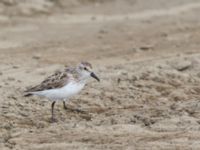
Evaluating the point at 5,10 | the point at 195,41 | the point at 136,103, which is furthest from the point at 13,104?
the point at 5,10

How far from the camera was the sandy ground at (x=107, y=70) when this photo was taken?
10.6m

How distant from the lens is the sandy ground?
1058 cm

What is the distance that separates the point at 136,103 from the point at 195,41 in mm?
5098

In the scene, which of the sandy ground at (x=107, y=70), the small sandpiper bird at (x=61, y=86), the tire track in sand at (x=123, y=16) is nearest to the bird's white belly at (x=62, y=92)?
the small sandpiper bird at (x=61, y=86)

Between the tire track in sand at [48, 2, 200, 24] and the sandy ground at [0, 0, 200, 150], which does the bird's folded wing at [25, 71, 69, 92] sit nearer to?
the sandy ground at [0, 0, 200, 150]

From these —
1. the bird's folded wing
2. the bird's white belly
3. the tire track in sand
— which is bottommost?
the bird's white belly

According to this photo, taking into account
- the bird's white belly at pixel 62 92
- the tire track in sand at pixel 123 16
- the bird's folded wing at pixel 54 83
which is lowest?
the bird's white belly at pixel 62 92

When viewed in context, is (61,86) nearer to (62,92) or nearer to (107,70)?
(62,92)

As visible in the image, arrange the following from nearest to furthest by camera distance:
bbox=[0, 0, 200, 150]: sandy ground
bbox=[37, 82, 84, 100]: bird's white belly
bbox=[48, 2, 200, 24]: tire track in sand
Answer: bbox=[0, 0, 200, 150]: sandy ground, bbox=[37, 82, 84, 100]: bird's white belly, bbox=[48, 2, 200, 24]: tire track in sand

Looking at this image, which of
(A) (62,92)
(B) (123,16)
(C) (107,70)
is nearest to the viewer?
(A) (62,92)

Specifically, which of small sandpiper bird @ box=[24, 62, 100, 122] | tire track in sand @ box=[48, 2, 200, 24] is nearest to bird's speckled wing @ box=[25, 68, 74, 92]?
small sandpiper bird @ box=[24, 62, 100, 122]

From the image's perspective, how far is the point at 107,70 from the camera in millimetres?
14477

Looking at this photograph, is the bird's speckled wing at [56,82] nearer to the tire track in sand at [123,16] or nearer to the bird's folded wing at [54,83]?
the bird's folded wing at [54,83]

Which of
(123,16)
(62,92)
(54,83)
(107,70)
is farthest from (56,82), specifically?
(123,16)
